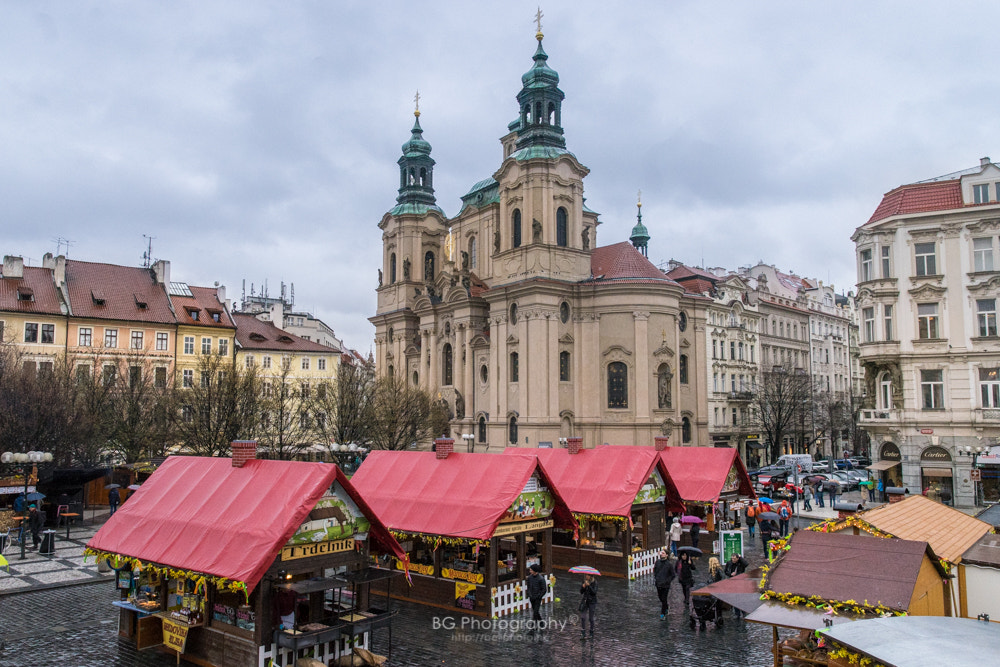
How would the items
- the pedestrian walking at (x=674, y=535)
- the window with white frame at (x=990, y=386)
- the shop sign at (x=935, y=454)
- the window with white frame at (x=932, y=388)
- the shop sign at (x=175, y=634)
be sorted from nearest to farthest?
1. the shop sign at (x=175, y=634)
2. the pedestrian walking at (x=674, y=535)
3. the window with white frame at (x=990, y=386)
4. the shop sign at (x=935, y=454)
5. the window with white frame at (x=932, y=388)

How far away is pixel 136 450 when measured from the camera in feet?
135

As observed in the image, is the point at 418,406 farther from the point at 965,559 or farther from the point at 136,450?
the point at 965,559

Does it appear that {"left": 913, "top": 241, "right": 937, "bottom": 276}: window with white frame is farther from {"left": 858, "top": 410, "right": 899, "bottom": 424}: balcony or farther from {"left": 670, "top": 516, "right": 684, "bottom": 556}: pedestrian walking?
{"left": 670, "top": 516, "right": 684, "bottom": 556}: pedestrian walking

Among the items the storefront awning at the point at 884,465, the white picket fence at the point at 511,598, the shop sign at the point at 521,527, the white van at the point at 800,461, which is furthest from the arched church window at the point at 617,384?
the white picket fence at the point at 511,598

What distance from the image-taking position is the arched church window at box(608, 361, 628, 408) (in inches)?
2071

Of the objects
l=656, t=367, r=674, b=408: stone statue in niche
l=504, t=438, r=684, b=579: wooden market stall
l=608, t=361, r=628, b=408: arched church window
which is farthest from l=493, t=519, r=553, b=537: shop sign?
l=656, t=367, r=674, b=408: stone statue in niche

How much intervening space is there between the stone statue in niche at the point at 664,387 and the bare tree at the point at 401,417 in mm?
16019

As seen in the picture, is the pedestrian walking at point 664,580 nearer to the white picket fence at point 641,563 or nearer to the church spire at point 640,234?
the white picket fence at point 641,563

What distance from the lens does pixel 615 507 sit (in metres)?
23.3

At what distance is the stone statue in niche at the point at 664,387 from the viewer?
2074 inches

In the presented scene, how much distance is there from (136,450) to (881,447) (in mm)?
38031

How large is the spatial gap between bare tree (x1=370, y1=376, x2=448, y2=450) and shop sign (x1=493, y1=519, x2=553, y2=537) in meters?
31.5

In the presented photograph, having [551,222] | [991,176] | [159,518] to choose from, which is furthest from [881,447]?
[159,518]

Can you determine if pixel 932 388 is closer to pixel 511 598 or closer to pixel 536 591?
pixel 511 598
